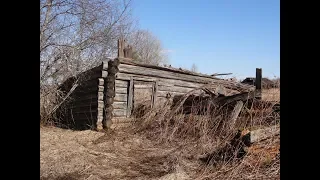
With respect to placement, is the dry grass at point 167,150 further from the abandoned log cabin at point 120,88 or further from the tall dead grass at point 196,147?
the abandoned log cabin at point 120,88

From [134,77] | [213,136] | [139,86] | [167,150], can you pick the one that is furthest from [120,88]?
[213,136]

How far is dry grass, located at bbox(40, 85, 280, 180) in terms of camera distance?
248 inches

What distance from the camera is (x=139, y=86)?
496 inches

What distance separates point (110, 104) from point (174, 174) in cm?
613

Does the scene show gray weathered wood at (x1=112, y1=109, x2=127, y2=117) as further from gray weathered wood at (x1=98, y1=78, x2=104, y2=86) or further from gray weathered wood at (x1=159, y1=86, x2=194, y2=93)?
gray weathered wood at (x1=159, y1=86, x2=194, y2=93)

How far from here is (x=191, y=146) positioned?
843 centimetres

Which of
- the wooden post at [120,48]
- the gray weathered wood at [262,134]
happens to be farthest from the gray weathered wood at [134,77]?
the gray weathered wood at [262,134]

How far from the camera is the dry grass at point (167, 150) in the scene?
248 inches

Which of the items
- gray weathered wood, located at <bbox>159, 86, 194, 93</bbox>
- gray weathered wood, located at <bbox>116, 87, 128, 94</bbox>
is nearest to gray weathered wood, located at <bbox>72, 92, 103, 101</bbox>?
gray weathered wood, located at <bbox>116, 87, 128, 94</bbox>

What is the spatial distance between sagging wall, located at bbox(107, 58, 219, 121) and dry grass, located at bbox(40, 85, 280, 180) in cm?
81

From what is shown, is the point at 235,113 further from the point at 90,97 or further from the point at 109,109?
the point at 90,97

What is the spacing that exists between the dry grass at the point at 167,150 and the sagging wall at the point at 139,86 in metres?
0.81
